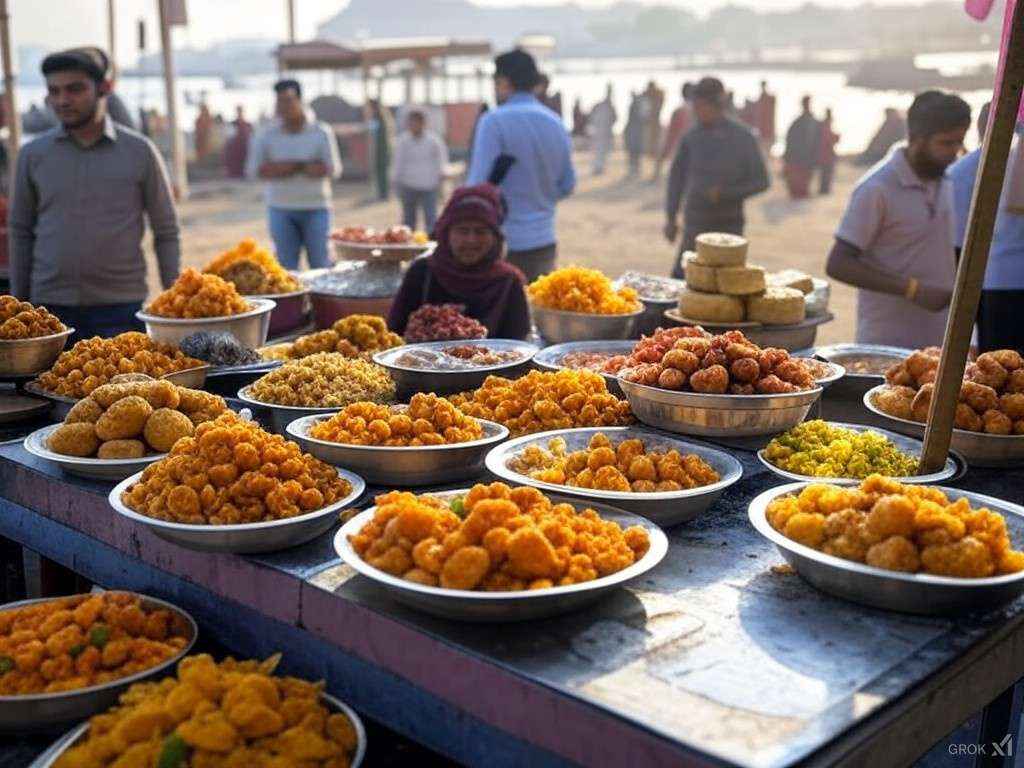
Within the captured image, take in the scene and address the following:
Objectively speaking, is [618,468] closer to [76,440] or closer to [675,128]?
[76,440]

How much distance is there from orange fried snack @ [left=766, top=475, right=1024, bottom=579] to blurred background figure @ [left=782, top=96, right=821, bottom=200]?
17.1 m

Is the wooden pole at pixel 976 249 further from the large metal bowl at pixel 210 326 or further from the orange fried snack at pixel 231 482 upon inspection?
the large metal bowl at pixel 210 326

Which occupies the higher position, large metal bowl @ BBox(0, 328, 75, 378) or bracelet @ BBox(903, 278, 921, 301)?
bracelet @ BBox(903, 278, 921, 301)

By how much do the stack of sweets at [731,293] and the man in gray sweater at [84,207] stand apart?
95.9 inches

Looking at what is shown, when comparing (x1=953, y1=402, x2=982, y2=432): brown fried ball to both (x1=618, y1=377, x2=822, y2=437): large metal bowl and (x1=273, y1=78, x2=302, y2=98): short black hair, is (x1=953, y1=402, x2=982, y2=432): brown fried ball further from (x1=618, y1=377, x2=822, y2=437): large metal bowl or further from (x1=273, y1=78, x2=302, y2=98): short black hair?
(x1=273, y1=78, x2=302, y2=98): short black hair

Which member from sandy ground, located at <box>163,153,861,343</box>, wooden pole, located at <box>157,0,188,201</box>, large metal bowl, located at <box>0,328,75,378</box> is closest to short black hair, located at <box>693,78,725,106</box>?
sandy ground, located at <box>163,153,861,343</box>

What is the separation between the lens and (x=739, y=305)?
3947 mm

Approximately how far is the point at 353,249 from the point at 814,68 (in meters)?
86.7

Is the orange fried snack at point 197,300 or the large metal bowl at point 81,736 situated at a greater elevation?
the orange fried snack at point 197,300

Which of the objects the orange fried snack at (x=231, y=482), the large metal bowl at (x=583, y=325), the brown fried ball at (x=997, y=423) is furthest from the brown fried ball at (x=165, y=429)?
the brown fried ball at (x=997, y=423)

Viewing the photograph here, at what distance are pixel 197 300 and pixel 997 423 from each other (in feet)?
9.18

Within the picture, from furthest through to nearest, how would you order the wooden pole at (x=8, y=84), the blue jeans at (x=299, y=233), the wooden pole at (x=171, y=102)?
the wooden pole at (x=171, y=102), the wooden pole at (x=8, y=84), the blue jeans at (x=299, y=233)

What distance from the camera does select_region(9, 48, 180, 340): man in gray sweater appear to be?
4445mm

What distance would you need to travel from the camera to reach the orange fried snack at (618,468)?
2307 millimetres
